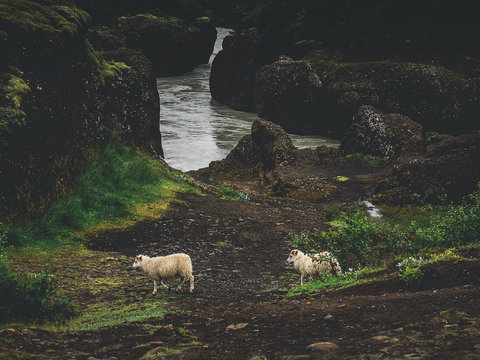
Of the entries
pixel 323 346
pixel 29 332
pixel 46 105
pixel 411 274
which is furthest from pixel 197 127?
pixel 323 346

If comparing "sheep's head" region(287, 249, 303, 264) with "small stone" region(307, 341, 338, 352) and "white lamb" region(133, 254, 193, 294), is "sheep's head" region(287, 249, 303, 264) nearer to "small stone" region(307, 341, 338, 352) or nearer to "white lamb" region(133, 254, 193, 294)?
"white lamb" region(133, 254, 193, 294)

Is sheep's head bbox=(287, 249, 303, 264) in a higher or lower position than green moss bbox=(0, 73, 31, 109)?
lower

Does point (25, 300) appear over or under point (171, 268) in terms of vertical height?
over

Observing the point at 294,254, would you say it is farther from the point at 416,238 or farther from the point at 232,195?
the point at 232,195

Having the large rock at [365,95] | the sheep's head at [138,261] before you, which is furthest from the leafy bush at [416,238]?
the large rock at [365,95]

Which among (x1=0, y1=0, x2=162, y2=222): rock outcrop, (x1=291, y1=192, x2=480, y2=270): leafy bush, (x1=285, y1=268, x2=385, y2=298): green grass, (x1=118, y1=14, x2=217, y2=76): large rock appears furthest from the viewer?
(x1=118, y1=14, x2=217, y2=76): large rock

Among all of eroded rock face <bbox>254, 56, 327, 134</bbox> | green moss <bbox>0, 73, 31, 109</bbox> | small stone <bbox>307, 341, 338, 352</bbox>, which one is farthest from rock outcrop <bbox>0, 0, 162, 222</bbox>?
eroded rock face <bbox>254, 56, 327, 134</bbox>

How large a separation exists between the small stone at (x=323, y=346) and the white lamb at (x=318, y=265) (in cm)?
451

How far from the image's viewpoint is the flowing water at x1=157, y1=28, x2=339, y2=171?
118ft

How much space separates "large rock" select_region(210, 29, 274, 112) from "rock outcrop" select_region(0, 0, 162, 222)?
1425 inches

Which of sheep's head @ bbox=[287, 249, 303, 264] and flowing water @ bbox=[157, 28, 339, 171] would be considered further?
flowing water @ bbox=[157, 28, 339, 171]

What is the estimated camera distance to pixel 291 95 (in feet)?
131

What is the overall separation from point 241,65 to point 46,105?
42871mm

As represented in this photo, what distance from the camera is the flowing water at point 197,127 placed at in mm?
36031
